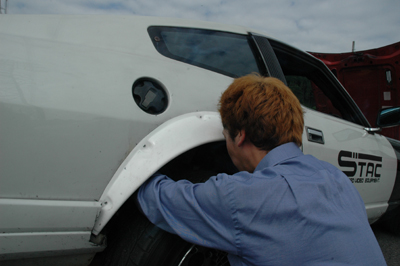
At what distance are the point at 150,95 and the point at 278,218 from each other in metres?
0.74

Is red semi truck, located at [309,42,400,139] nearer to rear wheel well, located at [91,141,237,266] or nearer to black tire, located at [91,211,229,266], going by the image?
rear wheel well, located at [91,141,237,266]

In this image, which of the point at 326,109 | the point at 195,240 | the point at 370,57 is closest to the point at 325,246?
the point at 195,240

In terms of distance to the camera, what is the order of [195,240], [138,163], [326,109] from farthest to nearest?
[326,109] < [138,163] < [195,240]

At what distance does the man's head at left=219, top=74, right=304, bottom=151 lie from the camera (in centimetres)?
112

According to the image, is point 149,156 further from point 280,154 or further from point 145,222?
point 280,154

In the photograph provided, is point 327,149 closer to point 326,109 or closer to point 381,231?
point 326,109

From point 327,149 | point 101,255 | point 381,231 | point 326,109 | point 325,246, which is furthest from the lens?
point 381,231

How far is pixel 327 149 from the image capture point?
→ 1817 millimetres

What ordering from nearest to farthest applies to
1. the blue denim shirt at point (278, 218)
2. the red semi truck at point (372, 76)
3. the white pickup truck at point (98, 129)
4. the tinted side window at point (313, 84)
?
the blue denim shirt at point (278, 218), the white pickup truck at point (98, 129), the tinted side window at point (313, 84), the red semi truck at point (372, 76)

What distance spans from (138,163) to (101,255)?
53 cm

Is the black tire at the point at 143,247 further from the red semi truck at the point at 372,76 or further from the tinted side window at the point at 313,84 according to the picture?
the red semi truck at the point at 372,76

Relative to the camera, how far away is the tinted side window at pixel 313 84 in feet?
6.96

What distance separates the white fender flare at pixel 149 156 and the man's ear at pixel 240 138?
6.0 inches

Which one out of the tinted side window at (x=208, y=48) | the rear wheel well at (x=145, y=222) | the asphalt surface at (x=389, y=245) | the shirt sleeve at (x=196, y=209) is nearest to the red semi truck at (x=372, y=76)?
the asphalt surface at (x=389, y=245)
